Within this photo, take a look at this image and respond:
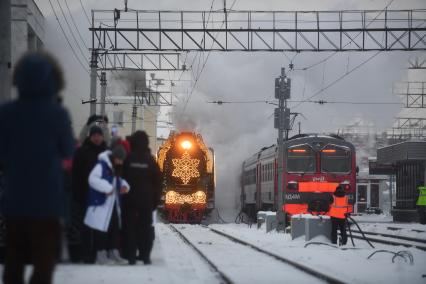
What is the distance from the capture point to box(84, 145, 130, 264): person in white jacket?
11188mm

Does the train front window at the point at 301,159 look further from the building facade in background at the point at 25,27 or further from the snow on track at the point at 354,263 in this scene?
the building facade in background at the point at 25,27

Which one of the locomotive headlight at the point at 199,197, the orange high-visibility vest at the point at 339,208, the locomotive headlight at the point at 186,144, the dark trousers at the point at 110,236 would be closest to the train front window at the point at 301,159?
the locomotive headlight at the point at 199,197

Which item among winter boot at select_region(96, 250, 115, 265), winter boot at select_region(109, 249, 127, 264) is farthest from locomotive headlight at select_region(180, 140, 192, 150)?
winter boot at select_region(96, 250, 115, 265)

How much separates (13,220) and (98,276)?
524 cm

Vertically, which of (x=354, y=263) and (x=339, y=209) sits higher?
(x=339, y=209)

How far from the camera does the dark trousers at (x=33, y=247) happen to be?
17.0 ft

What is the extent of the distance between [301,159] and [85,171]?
71.9 ft

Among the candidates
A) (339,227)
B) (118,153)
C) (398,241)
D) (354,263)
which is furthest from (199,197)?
(118,153)

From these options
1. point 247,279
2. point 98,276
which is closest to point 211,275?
point 247,279

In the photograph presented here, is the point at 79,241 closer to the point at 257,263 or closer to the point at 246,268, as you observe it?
the point at 246,268

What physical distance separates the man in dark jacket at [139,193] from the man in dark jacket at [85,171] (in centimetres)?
45

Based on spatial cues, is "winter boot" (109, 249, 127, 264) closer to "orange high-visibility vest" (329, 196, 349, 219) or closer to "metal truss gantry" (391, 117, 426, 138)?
"orange high-visibility vest" (329, 196, 349, 219)

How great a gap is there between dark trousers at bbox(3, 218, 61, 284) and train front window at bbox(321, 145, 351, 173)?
27.6 m

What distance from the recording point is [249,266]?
13.4 m
